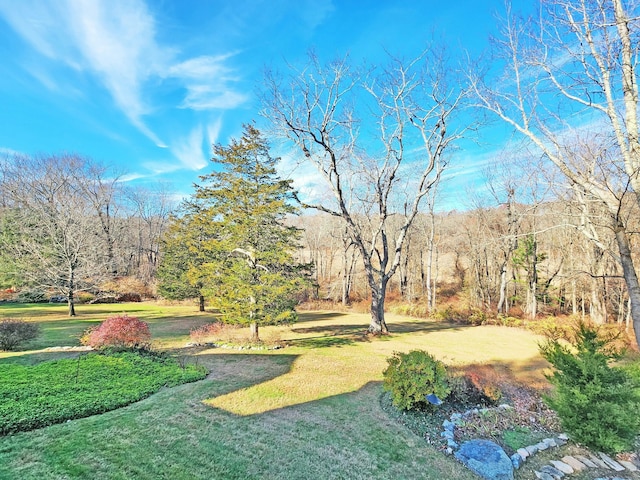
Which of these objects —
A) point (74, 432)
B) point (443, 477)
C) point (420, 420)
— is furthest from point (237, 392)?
point (443, 477)

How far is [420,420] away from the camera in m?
5.89

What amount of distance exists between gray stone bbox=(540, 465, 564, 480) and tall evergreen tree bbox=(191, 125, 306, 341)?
7751 millimetres

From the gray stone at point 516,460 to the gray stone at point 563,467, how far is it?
15.7 inches

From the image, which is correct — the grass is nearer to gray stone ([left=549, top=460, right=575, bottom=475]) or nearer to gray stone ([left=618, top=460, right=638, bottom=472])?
gray stone ([left=549, top=460, right=575, bottom=475])

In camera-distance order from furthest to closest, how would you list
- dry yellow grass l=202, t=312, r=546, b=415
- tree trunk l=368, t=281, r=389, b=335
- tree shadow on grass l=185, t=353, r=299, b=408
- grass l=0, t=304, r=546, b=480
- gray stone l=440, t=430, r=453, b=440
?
tree trunk l=368, t=281, r=389, b=335 → tree shadow on grass l=185, t=353, r=299, b=408 → dry yellow grass l=202, t=312, r=546, b=415 → gray stone l=440, t=430, r=453, b=440 → grass l=0, t=304, r=546, b=480

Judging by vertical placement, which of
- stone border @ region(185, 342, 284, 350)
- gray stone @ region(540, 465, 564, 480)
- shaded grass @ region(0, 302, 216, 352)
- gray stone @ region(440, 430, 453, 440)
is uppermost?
shaded grass @ region(0, 302, 216, 352)

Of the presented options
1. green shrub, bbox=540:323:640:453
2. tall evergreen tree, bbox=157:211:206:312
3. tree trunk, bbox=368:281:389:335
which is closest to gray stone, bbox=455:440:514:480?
green shrub, bbox=540:323:640:453

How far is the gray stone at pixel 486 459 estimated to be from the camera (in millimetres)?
4281

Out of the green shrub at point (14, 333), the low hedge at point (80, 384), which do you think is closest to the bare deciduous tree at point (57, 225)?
the green shrub at point (14, 333)

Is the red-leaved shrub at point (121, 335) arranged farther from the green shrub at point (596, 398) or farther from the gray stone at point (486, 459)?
the green shrub at point (596, 398)

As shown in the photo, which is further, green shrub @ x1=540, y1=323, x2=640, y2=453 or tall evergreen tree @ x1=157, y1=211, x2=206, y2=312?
tall evergreen tree @ x1=157, y1=211, x2=206, y2=312

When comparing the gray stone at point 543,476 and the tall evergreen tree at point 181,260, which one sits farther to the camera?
the tall evergreen tree at point 181,260

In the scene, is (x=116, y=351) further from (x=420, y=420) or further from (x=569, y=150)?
(x=569, y=150)

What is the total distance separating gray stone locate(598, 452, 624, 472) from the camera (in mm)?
4449
